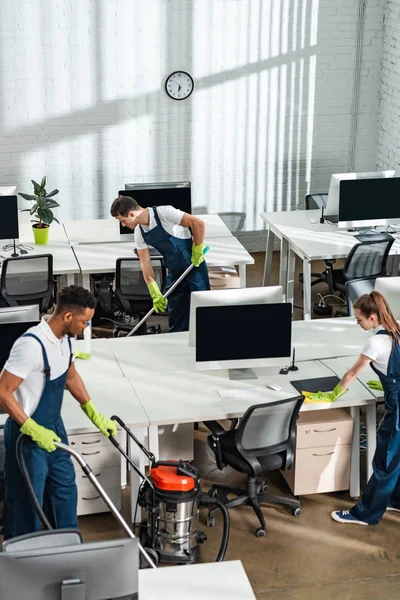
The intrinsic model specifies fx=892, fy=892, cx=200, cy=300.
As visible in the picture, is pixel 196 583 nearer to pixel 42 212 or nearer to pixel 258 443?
pixel 258 443

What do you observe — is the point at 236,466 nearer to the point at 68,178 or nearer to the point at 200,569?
the point at 200,569

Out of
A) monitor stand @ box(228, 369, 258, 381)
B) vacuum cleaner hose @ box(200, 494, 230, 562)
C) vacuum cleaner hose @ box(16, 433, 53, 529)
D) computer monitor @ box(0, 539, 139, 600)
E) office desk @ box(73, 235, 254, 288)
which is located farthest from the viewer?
office desk @ box(73, 235, 254, 288)

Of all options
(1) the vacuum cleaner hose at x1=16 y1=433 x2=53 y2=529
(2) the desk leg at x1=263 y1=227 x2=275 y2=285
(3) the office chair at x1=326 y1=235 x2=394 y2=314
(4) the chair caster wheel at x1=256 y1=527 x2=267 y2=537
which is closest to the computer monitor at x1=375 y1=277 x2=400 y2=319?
(3) the office chair at x1=326 y1=235 x2=394 y2=314

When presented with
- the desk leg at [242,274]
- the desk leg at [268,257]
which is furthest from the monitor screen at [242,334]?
the desk leg at [268,257]

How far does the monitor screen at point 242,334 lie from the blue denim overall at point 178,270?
1.27 m

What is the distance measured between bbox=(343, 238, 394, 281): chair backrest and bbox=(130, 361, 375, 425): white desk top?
179cm

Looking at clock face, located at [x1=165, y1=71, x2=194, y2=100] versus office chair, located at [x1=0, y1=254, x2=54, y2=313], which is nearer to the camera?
office chair, located at [x1=0, y1=254, x2=54, y2=313]

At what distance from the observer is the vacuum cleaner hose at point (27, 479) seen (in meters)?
3.89

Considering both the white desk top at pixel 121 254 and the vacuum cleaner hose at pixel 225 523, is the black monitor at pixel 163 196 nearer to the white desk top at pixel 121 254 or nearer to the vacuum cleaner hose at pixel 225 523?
the white desk top at pixel 121 254

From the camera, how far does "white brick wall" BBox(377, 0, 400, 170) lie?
29.5ft

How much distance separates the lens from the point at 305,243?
7.68 metres

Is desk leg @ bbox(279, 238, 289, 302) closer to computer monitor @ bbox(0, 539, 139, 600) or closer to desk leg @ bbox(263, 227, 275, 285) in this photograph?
desk leg @ bbox(263, 227, 275, 285)

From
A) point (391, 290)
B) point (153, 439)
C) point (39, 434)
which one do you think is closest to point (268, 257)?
point (391, 290)

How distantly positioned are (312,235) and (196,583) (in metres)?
5.01
